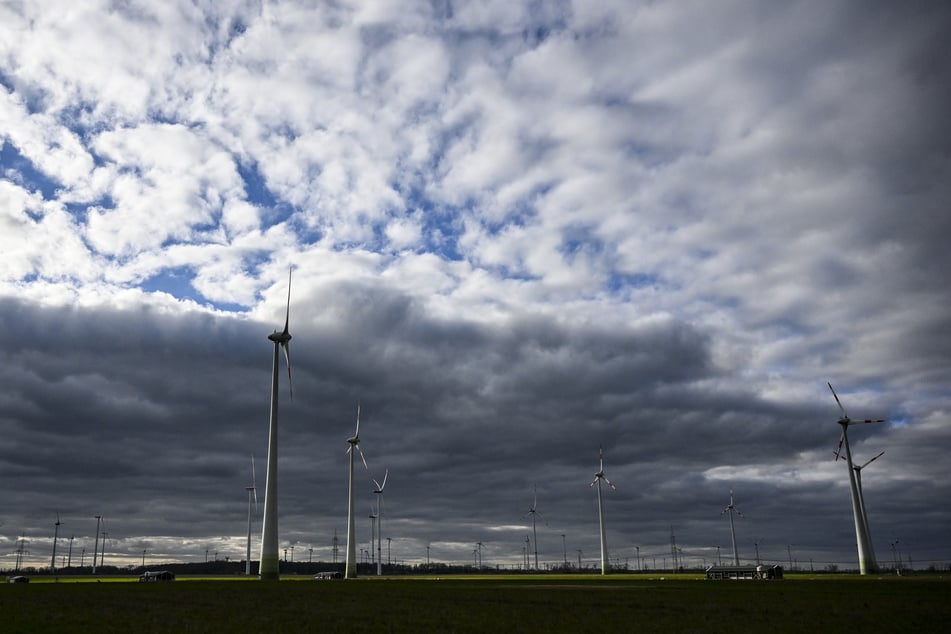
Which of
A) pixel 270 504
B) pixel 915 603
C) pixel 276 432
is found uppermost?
pixel 276 432

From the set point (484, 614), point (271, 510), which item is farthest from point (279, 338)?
point (484, 614)

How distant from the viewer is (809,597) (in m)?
81.1

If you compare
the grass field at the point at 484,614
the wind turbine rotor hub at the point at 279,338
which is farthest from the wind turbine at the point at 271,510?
the grass field at the point at 484,614

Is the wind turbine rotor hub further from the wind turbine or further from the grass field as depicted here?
the grass field

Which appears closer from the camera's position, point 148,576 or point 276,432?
point 276,432

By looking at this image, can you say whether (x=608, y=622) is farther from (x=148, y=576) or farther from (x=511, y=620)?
(x=148, y=576)

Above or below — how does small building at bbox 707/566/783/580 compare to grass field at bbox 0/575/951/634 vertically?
below

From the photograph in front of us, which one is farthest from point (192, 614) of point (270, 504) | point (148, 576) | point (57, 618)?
point (148, 576)

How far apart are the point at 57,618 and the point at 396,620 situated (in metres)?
24.6

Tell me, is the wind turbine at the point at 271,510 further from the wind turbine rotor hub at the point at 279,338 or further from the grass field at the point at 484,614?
the grass field at the point at 484,614

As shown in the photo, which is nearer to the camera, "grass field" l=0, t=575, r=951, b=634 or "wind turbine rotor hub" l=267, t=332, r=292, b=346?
"grass field" l=0, t=575, r=951, b=634

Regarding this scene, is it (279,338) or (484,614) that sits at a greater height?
(279,338)

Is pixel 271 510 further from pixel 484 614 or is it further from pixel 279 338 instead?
pixel 484 614

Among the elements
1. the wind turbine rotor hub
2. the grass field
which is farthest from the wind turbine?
the grass field
